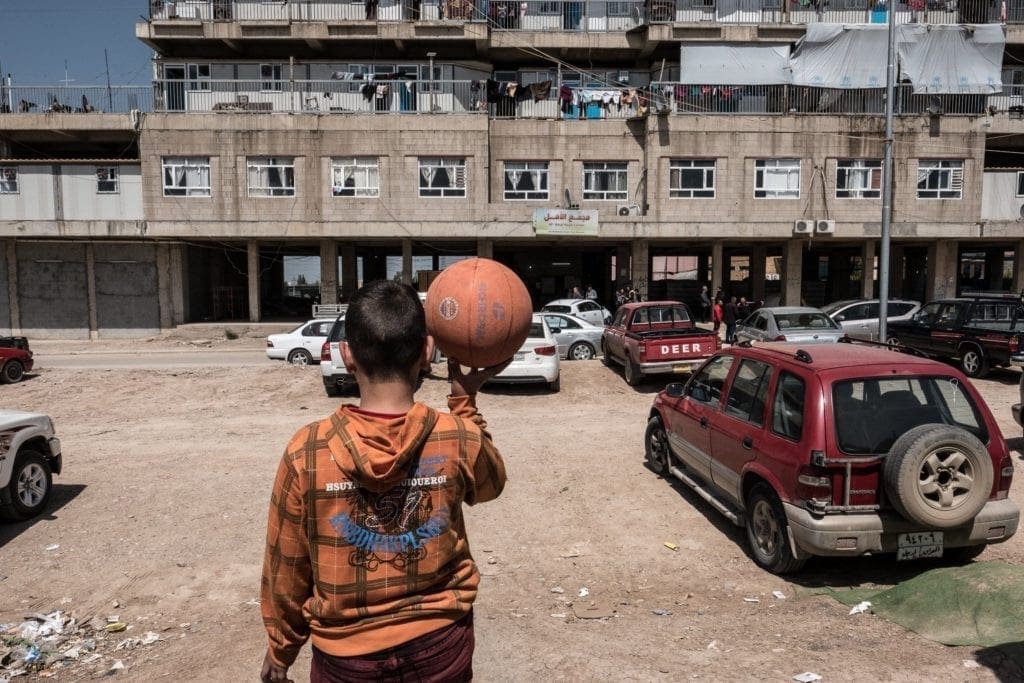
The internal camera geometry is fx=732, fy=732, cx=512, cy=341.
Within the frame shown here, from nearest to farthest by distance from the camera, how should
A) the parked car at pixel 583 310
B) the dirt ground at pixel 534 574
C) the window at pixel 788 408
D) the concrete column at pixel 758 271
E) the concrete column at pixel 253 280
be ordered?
the dirt ground at pixel 534 574, the window at pixel 788 408, the parked car at pixel 583 310, the concrete column at pixel 253 280, the concrete column at pixel 758 271

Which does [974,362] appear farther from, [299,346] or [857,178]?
[857,178]

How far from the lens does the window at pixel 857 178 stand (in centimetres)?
3128

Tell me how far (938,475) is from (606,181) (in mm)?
28103

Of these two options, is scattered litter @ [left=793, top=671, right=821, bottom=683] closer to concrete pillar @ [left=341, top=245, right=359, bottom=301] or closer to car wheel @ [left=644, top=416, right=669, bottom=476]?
car wheel @ [left=644, top=416, right=669, bottom=476]

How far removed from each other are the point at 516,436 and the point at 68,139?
103 feet

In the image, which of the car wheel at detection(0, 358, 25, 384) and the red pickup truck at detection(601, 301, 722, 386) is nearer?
the red pickup truck at detection(601, 301, 722, 386)

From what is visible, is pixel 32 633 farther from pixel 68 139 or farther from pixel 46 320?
pixel 68 139

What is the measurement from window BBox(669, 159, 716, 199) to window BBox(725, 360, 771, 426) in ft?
85.6

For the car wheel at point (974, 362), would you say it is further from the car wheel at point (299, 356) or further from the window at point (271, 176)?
the window at point (271, 176)

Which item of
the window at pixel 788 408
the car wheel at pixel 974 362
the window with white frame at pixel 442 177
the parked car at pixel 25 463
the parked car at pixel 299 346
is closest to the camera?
the window at pixel 788 408

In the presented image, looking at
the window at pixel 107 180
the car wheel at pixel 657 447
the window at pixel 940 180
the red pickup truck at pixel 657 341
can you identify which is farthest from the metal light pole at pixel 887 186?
the window at pixel 107 180

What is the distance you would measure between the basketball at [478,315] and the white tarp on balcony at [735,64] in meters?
33.3

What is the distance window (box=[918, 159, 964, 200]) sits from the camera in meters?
31.2

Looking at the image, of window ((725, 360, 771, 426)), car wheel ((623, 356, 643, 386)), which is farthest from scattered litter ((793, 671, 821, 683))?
car wheel ((623, 356, 643, 386))
